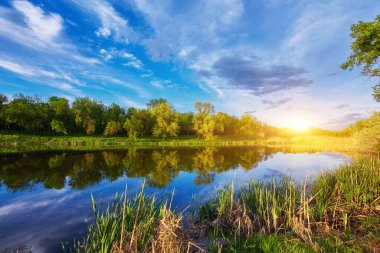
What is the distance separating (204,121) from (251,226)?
257 ft

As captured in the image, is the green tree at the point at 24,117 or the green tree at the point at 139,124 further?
the green tree at the point at 139,124

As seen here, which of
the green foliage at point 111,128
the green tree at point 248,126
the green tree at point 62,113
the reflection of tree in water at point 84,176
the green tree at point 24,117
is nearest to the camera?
the reflection of tree in water at point 84,176

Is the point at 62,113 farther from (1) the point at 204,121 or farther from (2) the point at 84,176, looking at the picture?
(2) the point at 84,176

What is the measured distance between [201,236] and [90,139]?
7769cm

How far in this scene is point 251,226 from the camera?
8.48m

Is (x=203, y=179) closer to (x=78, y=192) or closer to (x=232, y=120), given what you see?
(x=78, y=192)

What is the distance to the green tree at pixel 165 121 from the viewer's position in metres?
82.6

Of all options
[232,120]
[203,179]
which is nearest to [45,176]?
[203,179]

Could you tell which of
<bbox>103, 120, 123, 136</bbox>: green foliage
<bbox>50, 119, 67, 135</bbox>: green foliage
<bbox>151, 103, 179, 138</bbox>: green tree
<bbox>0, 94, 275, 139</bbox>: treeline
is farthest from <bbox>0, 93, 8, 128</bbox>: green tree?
<bbox>151, 103, 179, 138</bbox>: green tree

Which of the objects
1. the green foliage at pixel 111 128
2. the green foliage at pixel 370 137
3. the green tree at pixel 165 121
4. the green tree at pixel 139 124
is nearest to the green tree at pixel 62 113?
the green foliage at pixel 111 128

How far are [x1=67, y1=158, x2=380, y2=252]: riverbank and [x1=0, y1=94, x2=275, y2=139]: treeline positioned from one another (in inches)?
2834

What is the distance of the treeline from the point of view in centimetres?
7975

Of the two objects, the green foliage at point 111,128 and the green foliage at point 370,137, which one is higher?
the green foliage at point 111,128

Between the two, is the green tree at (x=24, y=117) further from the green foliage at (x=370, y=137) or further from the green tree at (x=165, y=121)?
the green foliage at (x=370, y=137)
